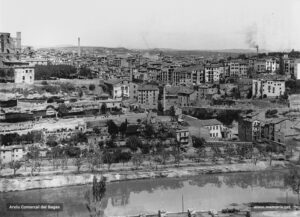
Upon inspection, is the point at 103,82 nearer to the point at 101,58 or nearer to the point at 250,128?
the point at 250,128

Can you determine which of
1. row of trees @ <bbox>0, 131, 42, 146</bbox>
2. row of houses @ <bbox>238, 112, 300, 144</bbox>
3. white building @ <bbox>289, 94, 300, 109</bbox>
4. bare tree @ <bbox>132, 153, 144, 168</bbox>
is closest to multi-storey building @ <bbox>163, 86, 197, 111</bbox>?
row of houses @ <bbox>238, 112, 300, 144</bbox>

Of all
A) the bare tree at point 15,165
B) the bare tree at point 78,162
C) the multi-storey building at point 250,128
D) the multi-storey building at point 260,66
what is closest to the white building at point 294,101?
the multi-storey building at point 250,128

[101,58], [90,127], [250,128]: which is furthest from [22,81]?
[101,58]

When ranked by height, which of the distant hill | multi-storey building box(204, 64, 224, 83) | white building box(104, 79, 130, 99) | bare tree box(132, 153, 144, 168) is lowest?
bare tree box(132, 153, 144, 168)

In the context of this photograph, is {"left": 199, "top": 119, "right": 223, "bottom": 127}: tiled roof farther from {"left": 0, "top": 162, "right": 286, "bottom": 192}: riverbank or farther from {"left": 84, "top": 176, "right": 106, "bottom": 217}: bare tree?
{"left": 84, "top": 176, "right": 106, "bottom": 217}: bare tree

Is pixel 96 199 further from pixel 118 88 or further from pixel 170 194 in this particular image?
pixel 118 88

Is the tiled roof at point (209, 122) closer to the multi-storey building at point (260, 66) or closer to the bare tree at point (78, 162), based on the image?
the bare tree at point (78, 162)
